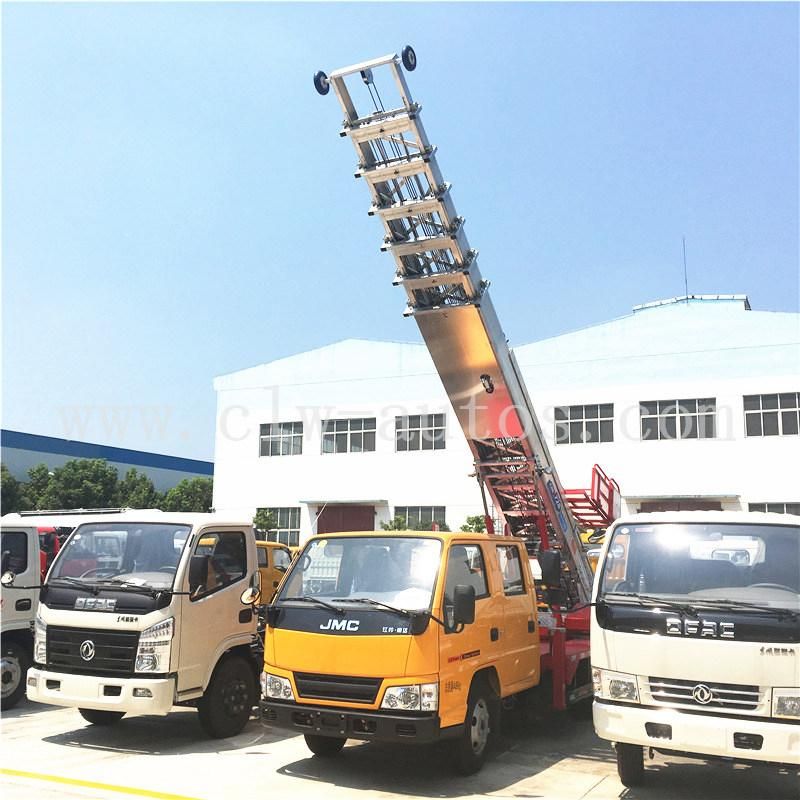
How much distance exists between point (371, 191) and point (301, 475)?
20.5 meters

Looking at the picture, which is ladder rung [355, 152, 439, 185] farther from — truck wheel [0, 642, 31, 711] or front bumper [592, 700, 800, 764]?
truck wheel [0, 642, 31, 711]

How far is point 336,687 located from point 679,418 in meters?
18.2

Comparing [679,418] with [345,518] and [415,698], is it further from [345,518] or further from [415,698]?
[415,698]

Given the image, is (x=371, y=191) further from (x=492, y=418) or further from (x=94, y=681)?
(x=94, y=681)

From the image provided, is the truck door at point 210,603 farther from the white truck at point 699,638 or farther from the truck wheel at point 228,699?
the white truck at point 699,638

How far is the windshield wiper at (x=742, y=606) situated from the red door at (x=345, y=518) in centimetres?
2075

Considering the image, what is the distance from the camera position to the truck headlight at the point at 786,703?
17.7 ft

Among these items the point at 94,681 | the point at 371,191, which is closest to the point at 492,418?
the point at 371,191

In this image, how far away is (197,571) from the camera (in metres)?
7.68

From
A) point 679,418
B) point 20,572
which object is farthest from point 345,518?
point 20,572

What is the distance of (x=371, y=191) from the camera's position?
8102 millimetres

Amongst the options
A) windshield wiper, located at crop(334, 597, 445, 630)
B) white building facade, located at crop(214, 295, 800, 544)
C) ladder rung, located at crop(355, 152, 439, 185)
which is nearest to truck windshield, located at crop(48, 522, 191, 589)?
windshield wiper, located at crop(334, 597, 445, 630)

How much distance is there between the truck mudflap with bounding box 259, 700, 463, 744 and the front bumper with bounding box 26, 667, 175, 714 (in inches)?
44.6

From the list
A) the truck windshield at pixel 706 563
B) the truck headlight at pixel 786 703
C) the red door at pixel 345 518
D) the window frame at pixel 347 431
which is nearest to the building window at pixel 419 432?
the window frame at pixel 347 431
